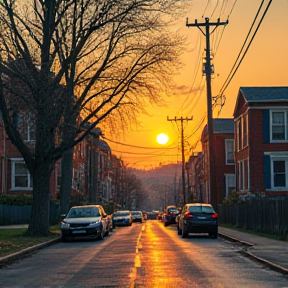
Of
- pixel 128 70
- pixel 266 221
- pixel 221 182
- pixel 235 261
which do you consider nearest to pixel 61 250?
pixel 235 261

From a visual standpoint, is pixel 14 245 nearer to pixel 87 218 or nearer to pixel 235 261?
pixel 87 218

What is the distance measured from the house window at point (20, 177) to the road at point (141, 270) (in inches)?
1003

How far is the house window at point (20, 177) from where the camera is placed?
46.0 meters

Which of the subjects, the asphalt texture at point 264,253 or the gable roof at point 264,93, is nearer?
the asphalt texture at point 264,253

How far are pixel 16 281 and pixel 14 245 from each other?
339 inches

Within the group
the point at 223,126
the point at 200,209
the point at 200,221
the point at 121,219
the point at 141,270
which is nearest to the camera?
the point at 141,270

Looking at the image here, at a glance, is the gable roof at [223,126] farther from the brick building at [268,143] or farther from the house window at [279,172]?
the house window at [279,172]

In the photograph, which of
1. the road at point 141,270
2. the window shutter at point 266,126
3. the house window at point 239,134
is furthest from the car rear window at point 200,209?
the house window at point 239,134

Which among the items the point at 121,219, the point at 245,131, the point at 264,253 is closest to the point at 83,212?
the point at 264,253

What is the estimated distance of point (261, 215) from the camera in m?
30.2

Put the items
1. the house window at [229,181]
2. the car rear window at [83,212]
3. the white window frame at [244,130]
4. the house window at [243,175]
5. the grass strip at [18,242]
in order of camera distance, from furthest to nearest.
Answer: the house window at [229,181] → the house window at [243,175] → the white window frame at [244,130] → the car rear window at [83,212] → the grass strip at [18,242]

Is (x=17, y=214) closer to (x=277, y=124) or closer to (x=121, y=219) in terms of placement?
(x=121, y=219)

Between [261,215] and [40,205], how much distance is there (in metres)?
11.0

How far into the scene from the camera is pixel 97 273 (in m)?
14.2
